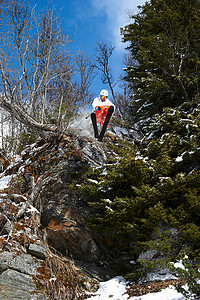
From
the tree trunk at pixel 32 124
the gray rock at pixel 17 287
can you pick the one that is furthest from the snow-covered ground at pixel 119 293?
the tree trunk at pixel 32 124

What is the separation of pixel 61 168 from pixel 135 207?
2.87 metres

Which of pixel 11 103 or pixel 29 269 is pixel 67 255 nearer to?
pixel 29 269

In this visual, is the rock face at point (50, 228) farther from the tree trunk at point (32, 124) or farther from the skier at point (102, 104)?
the skier at point (102, 104)

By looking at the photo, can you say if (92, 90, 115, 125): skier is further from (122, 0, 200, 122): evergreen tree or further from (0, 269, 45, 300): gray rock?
(0, 269, 45, 300): gray rock

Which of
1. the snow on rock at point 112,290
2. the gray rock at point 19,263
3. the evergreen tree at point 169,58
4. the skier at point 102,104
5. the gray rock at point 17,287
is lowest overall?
the snow on rock at point 112,290

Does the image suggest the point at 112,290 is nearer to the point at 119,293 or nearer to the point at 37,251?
the point at 119,293

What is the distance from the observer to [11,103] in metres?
7.21

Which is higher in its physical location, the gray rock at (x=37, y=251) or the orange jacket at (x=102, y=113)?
the orange jacket at (x=102, y=113)

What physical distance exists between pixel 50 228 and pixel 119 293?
2.17 m

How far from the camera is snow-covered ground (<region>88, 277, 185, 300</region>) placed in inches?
116

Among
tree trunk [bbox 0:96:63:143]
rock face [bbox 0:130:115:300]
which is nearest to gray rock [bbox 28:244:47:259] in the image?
rock face [bbox 0:130:115:300]

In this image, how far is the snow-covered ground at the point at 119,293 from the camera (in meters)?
2.94

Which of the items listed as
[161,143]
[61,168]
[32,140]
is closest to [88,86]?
[32,140]

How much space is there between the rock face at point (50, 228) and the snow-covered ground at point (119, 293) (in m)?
0.22
